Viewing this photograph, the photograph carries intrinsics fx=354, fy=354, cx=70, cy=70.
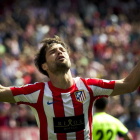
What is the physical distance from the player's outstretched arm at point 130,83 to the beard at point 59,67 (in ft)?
2.14

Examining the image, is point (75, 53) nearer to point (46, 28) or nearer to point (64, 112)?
point (46, 28)

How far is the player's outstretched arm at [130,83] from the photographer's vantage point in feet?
14.1

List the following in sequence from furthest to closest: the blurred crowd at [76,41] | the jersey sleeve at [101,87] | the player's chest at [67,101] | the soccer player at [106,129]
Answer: the blurred crowd at [76,41] < the soccer player at [106,129] < the jersey sleeve at [101,87] < the player's chest at [67,101]

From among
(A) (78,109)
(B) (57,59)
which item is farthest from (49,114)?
(B) (57,59)

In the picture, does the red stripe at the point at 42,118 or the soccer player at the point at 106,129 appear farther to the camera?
the soccer player at the point at 106,129

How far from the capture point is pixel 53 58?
446 centimetres

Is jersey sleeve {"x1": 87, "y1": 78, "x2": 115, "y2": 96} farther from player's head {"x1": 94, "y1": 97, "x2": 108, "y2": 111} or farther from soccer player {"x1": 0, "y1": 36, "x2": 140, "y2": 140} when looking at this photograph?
player's head {"x1": 94, "y1": 97, "x2": 108, "y2": 111}

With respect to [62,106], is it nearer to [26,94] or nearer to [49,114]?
[49,114]

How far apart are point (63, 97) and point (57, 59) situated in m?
0.48

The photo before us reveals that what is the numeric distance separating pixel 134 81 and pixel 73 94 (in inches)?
30.0

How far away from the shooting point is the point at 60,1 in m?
18.8

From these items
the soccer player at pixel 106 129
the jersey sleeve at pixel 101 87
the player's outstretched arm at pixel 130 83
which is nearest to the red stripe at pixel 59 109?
the jersey sleeve at pixel 101 87

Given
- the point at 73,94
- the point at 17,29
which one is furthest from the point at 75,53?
the point at 73,94

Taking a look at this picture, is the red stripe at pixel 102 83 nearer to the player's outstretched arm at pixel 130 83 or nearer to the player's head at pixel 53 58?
the player's outstretched arm at pixel 130 83
